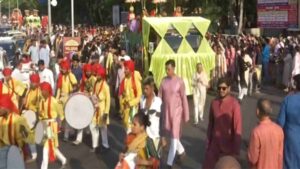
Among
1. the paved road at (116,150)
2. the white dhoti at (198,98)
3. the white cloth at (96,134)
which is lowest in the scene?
the paved road at (116,150)

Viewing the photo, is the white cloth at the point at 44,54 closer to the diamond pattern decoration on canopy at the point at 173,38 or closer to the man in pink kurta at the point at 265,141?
the diamond pattern decoration on canopy at the point at 173,38

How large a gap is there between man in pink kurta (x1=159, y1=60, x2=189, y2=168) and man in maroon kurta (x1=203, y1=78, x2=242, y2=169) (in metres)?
2.22

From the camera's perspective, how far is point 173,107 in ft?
34.1

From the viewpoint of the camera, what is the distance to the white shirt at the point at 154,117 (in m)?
9.57

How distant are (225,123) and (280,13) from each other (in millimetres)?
23371

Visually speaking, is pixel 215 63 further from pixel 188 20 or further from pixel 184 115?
pixel 184 115

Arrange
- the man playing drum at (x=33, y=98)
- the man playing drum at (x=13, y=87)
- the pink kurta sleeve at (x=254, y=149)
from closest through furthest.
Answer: the pink kurta sleeve at (x=254, y=149) → the man playing drum at (x=33, y=98) → the man playing drum at (x=13, y=87)

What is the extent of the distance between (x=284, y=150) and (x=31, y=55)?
1811cm

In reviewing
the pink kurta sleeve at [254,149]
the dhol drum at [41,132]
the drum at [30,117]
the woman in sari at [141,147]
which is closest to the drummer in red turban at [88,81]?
the drum at [30,117]

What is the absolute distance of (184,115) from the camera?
10.5m

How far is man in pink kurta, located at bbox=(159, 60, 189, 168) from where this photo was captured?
10375 millimetres

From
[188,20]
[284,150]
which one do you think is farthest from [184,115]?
[188,20]

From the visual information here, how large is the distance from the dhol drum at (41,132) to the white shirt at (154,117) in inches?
69.8

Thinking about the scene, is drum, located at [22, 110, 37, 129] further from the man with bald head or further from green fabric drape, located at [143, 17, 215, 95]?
green fabric drape, located at [143, 17, 215, 95]
